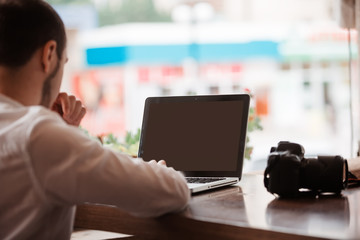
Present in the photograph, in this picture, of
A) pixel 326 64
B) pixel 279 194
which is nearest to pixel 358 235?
Result: pixel 279 194

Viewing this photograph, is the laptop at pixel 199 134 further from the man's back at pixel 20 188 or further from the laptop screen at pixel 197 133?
the man's back at pixel 20 188

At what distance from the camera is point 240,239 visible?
0.89 m

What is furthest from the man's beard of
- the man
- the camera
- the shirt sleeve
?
the camera

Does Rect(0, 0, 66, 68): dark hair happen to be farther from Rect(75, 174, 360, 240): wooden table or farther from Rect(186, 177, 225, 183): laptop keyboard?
Rect(186, 177, 225, 183): laptop keyboard

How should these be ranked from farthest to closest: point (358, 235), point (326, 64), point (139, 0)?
point (139, 0) < point (326, 64) < point (358, 235)

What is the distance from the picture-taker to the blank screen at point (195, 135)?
4.74 ft

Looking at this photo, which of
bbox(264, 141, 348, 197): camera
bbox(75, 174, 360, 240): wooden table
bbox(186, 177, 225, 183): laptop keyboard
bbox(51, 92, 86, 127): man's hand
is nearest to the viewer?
bbox(75, 174, 360, 240): wooden table

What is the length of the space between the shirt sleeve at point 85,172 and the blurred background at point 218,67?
235 inches

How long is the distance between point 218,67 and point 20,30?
8074mm

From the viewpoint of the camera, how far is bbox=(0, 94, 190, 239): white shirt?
86cm

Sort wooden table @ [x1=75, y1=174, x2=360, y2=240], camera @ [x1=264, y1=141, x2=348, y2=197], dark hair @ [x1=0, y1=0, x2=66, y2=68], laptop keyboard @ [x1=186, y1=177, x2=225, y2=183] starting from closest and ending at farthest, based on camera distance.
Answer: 1. wooden table @ [x1=75, y1=174, x2=360, y2=240]
2. dark hair @ [x1=0, y1=0, x2=66, y2=68]
3. camera @ [x1=264, y1=141, x2=348, y2=197]
4. laptop keyboard @ [x1=186, y1=177, x2=225, y2=183]

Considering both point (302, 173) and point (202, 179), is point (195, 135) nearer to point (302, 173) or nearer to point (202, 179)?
point (202, 179)

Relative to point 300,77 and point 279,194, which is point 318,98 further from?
point 279,194

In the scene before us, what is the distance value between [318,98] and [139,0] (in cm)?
436
